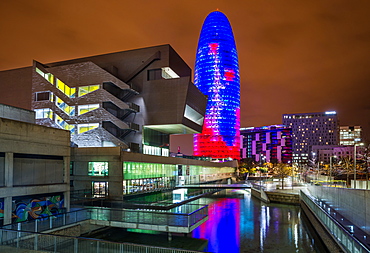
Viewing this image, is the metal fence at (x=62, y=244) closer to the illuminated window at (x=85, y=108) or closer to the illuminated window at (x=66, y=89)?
the illuminated window at (x=85, y=108)

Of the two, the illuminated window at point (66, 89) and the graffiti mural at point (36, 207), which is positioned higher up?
the illuminated window at point (66, 89)

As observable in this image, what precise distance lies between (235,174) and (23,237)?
127867mm

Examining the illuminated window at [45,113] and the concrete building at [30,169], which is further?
the illuminated window at [45,113]

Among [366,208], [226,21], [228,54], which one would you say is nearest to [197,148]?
[228,54]

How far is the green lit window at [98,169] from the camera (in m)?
40.0

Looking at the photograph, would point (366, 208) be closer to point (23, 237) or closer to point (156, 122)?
point (23, 237)

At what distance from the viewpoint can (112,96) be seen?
5181 centimetres

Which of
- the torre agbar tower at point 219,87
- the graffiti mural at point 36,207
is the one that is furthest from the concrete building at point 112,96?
the torre agbar tower at point 219,87

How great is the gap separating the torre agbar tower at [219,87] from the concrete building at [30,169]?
436 feet

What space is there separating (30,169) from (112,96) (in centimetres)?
2816

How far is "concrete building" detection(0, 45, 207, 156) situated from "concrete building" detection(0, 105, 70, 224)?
22.8 metres

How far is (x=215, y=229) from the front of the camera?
32.8 metres

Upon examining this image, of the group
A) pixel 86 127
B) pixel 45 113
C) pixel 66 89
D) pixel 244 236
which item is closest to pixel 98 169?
pixel 86 127

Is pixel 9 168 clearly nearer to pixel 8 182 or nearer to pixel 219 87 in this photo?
pixel 8 182
